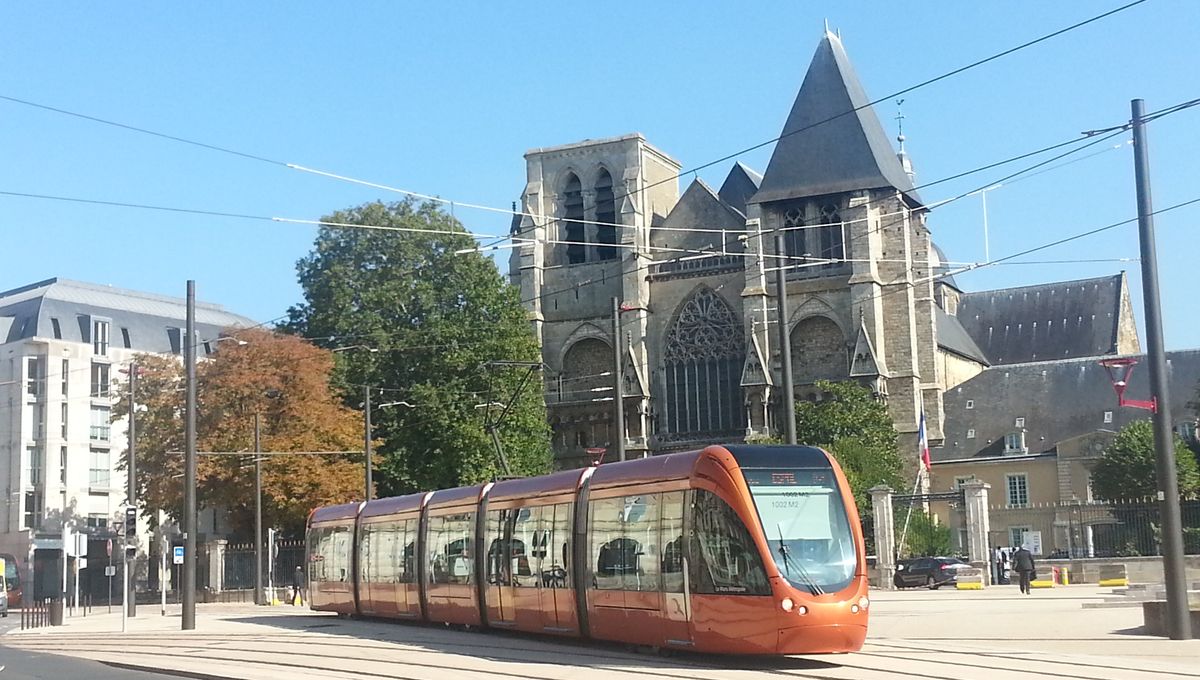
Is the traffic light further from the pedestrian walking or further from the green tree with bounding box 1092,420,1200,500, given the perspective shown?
the green tree with bounding box 1092,420,1200,500

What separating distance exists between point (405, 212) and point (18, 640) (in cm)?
3200

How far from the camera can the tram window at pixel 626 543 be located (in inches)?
634

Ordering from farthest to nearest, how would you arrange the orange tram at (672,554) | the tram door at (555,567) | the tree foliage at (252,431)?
Answer: the tree foliage at (252,431) → the tram door at (555,567) → the orange tram at (672,554)

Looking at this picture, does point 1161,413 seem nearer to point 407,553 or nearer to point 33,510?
point 407,553

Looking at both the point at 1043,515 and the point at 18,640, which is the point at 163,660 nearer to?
the point at 18,640

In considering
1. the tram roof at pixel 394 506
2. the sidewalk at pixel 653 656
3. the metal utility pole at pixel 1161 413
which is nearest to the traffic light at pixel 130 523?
the sidewalk at pixel 653 656

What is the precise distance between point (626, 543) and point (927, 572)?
77.3 feet

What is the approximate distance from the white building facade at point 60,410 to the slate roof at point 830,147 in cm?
2651

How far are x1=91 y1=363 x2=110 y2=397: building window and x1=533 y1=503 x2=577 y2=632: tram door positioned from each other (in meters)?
53.8

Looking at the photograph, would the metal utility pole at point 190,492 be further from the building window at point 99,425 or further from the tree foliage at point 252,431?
the building window at point 99,425

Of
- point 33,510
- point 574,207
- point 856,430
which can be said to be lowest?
point 33,510

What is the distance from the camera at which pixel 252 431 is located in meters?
45.7

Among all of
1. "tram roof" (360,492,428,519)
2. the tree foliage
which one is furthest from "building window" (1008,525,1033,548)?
"tram roof" (360,492,428,519)

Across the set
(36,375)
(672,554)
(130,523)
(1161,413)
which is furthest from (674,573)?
(36,375)
